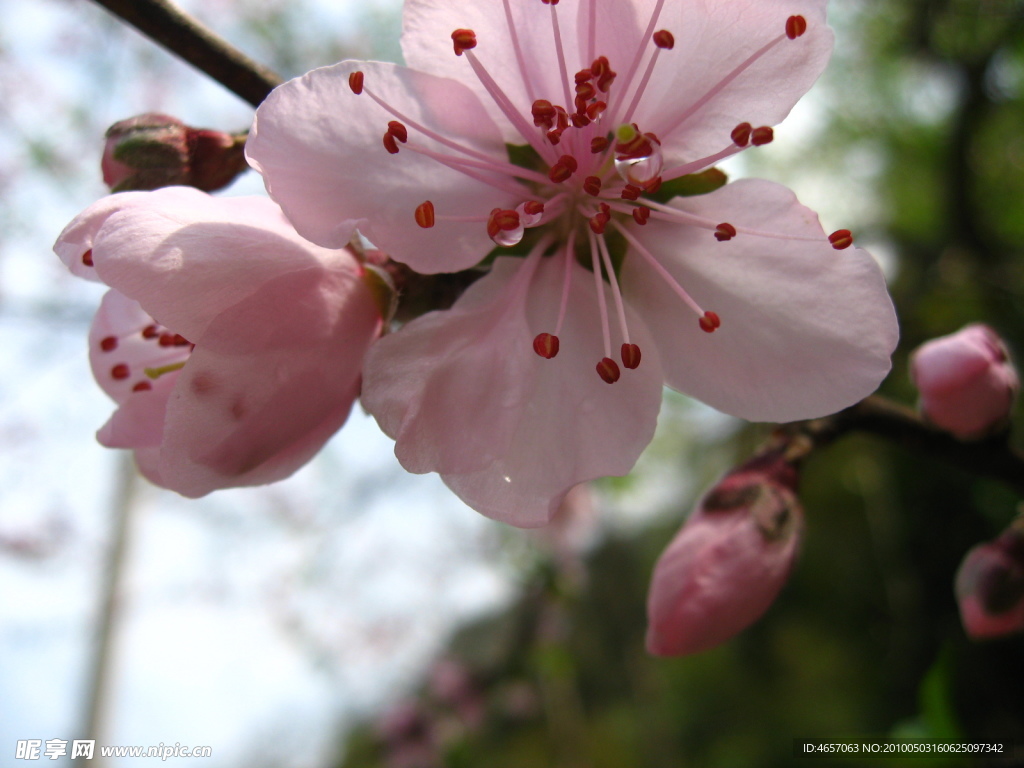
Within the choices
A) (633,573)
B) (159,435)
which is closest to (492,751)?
(633,573)

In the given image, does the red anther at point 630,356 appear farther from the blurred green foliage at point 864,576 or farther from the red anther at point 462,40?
the blurred green foliage at point 864,576

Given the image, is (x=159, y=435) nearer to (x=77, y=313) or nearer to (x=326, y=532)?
(x=77, y=313)

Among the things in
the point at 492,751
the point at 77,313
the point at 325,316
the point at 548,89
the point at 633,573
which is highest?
the point at 77,313

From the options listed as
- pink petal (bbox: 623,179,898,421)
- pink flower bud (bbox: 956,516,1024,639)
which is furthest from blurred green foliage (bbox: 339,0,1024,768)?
pink petal (bbox: 623,179,898,421)

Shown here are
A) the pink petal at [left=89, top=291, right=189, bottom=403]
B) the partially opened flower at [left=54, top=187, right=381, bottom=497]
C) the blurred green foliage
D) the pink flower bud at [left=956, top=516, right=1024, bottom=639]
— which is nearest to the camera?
the partially opened flower at [left=54, top=187, right=381, bottom=497]

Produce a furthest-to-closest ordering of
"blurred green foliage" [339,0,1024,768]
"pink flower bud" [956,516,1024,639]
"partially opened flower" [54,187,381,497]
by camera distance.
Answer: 1. "blurred green foliage" [339,0,1024,768]
2. "pink flower bud" [956,516,1024,639]
3. "partially opened flower" [54,187,381,497]

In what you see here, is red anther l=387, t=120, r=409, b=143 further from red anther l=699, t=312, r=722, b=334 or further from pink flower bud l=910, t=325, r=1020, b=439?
pink flower bud l=910, t=325, r=1020, b=439

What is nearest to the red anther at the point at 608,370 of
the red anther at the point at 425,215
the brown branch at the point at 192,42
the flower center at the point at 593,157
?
the flower center at the point at 593,157
